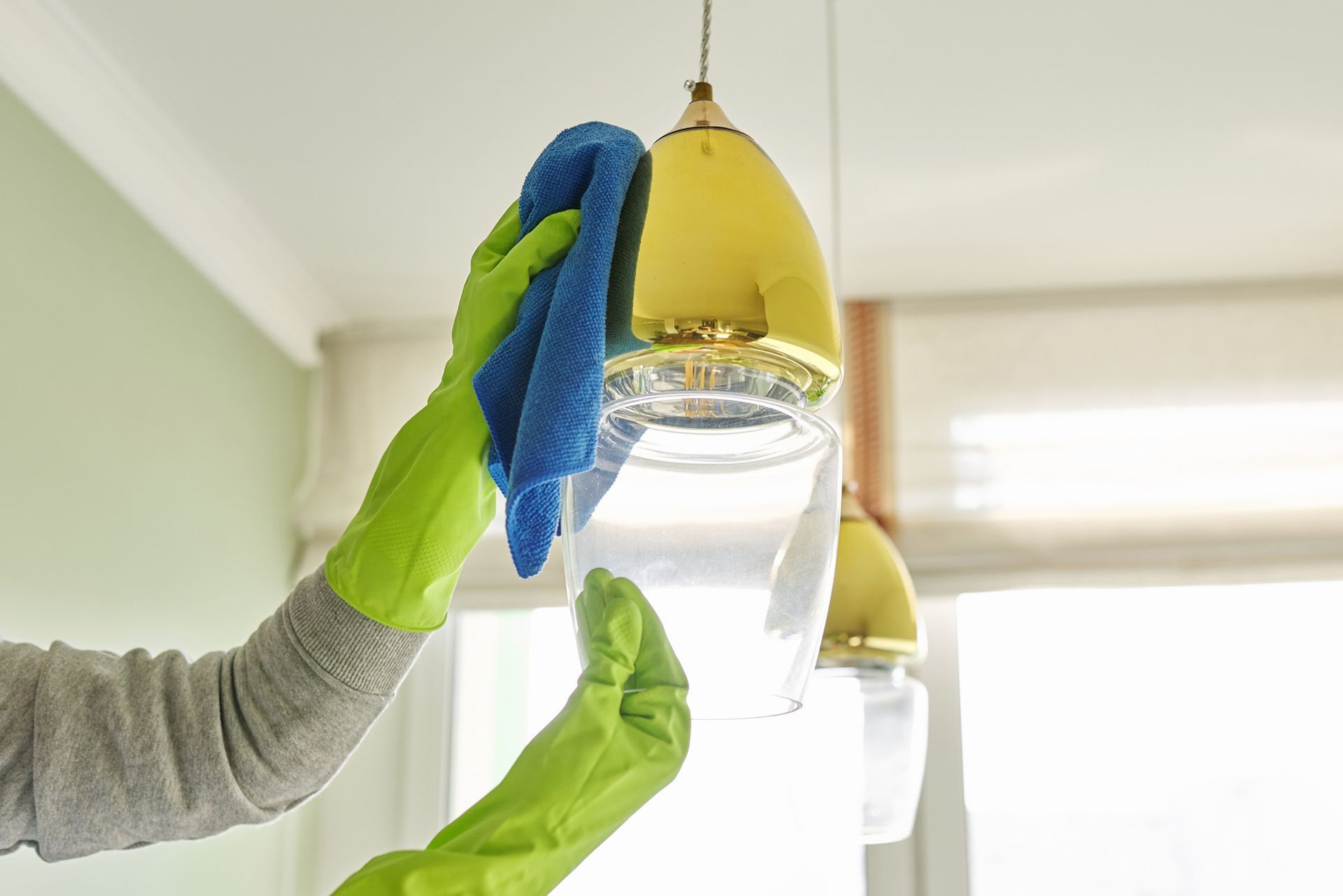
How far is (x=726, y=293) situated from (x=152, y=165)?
136 centimetres

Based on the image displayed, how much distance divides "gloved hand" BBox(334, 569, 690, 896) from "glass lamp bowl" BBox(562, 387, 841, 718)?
0.05 ft

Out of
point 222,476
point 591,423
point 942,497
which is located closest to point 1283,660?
point 942,497

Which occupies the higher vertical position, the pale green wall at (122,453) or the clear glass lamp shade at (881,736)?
the pale green wall at (122,453)

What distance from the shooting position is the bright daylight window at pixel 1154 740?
6.54 ft

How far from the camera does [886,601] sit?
1.27m

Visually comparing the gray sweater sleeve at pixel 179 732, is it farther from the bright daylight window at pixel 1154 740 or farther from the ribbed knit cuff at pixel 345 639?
the bright daylight window at pixel 1154 740

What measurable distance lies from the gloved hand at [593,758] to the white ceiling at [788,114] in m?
1.06

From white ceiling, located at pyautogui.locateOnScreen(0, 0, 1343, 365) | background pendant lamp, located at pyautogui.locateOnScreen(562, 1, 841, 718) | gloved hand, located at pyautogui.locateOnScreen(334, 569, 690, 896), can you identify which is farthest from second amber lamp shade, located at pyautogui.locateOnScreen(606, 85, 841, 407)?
white ceiling, located at pyautogui.locateOnScreen(0, 0, 1343, 365)

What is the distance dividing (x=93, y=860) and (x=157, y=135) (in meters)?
0.94

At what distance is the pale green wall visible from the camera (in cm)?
147

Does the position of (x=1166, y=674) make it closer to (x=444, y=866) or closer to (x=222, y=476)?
(x=222, y=476)

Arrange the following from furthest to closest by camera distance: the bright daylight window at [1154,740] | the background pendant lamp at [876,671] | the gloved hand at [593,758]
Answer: the bright daylight window at [1154,740]
the background pendant lamp at [876,671]
the gloved hand at [593,758]

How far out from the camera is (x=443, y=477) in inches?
26.3

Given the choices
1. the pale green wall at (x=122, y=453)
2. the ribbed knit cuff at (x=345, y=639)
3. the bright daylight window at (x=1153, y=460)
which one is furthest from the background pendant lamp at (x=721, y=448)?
the bright daylight window at (x=1153, y=460)
